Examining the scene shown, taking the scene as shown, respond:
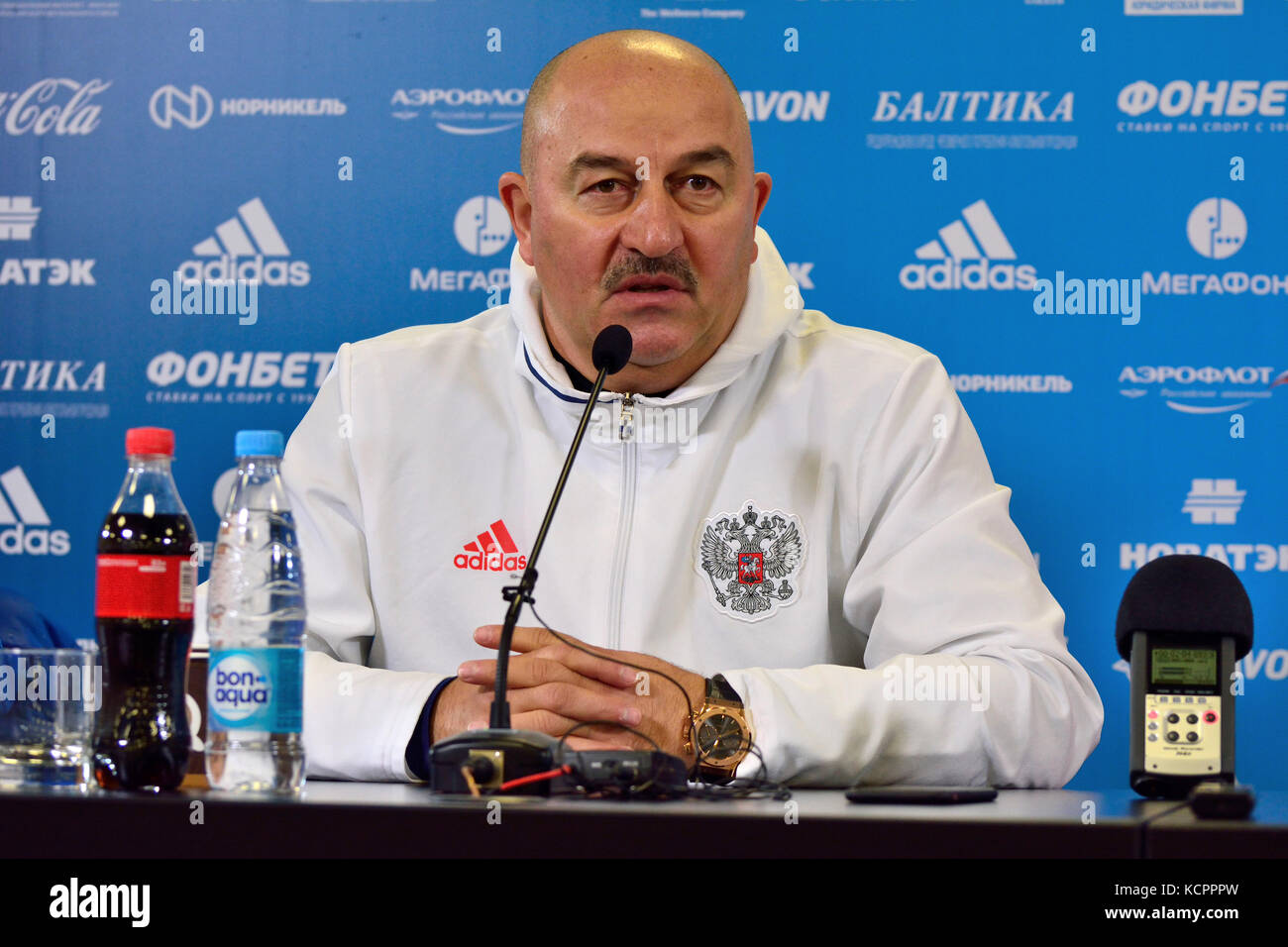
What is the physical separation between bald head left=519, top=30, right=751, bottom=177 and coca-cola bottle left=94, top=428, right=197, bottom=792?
1028mm

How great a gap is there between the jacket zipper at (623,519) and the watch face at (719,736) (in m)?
0.50

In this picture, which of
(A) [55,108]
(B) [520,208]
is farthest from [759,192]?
(A) [55,108]

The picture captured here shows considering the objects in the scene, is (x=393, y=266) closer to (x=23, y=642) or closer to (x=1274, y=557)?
(x=23, y=642)

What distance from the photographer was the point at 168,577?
1.13 metres

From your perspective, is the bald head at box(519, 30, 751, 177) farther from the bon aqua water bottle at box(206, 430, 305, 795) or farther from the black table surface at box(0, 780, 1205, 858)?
the black table surface at box(0, 780, 1205, 858)

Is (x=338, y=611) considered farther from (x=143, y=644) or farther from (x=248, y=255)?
(x=248, y=255)

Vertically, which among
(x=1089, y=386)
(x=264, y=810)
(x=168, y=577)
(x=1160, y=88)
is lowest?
(x=264, y=810)

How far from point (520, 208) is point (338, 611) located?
0.69 m

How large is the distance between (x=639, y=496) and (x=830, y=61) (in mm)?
1362

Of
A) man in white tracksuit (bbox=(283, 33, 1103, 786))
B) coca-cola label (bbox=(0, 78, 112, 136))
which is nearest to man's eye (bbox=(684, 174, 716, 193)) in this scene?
man in white tracksuit (bbox=(283, 33, 1103, 786))

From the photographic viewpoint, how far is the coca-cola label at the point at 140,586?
1118 mm

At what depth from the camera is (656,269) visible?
1888 millimetres

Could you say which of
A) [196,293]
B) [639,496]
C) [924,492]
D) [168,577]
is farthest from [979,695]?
[196,293]

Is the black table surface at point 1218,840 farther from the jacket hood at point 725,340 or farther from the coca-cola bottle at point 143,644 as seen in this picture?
the jacket hood at point 725,340
